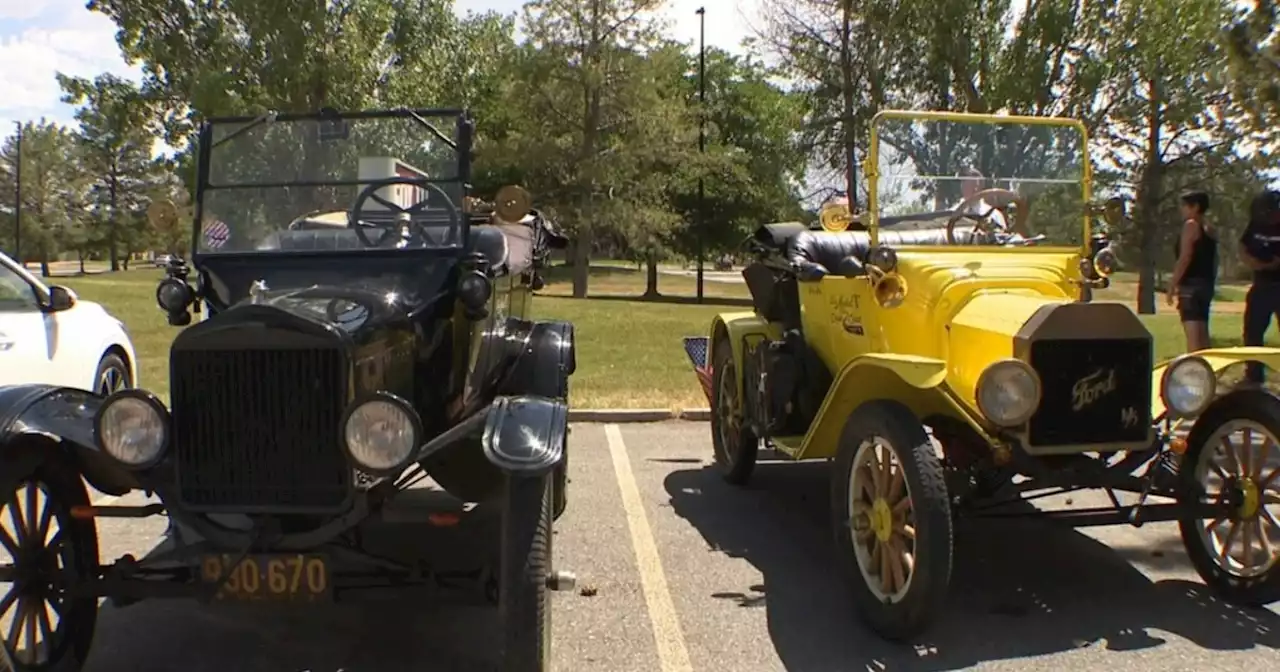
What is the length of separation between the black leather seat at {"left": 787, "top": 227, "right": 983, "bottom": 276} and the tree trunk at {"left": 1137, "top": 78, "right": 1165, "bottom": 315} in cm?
2292

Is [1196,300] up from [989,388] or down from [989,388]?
up

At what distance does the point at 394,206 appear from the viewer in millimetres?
4977

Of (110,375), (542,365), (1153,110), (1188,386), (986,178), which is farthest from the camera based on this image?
(1153,110)

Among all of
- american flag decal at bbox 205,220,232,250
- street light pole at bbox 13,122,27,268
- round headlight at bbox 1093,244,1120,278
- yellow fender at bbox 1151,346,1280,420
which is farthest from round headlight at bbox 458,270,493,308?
street light pole at bbox 13,122,27,268

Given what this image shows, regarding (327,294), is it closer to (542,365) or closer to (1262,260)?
(542,365)

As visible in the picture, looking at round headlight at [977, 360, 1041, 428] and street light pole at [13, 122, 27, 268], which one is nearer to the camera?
round headlight at [977, 360, 1041, 428]

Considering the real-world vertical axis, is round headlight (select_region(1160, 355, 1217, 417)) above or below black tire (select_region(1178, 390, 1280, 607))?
above

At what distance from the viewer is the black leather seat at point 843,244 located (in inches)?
220

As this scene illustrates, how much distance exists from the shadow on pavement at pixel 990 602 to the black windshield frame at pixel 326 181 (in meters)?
2.23

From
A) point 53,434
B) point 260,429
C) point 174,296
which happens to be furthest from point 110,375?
point 260,429

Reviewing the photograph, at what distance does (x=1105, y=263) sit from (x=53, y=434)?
482 cm

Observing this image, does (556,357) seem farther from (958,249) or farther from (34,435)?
(34,435)

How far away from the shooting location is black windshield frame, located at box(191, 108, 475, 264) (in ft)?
16.2

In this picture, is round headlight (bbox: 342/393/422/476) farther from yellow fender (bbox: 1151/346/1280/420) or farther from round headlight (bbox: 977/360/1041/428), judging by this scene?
yellow fender (bbox: 1151/346/1280/420)
